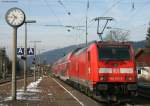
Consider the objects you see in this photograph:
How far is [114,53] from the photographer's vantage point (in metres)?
27.3

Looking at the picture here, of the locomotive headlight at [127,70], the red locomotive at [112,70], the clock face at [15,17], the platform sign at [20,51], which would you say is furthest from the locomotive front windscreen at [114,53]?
the platform sign at [20,51]

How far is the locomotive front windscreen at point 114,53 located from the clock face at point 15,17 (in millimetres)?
4576

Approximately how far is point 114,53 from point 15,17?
5.72 meters

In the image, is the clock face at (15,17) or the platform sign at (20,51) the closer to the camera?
the clock face at (15,17)

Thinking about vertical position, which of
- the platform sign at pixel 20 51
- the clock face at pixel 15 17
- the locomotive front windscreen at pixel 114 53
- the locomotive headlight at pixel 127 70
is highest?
the clock face at pixel 15 17

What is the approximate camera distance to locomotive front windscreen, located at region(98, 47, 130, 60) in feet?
89.2

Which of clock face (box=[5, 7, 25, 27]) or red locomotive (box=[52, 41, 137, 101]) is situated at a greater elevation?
clock face (box=[5, 7, 25, 27])

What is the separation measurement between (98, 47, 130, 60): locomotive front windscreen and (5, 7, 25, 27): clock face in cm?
458

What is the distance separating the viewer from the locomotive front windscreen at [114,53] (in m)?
27.2

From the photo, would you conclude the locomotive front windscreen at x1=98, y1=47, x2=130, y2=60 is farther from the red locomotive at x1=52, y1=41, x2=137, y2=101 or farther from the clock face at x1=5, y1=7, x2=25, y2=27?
the clock face at x1=5, y1=7, x2=25, y2=27

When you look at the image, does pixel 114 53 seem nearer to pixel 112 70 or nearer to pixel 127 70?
pixel 112 70

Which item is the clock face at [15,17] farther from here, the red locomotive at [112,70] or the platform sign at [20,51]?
the platform sign at [20,51]

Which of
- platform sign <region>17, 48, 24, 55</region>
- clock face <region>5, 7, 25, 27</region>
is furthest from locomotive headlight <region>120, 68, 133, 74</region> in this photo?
platform sign <region>17, 48, 24, 55</region>

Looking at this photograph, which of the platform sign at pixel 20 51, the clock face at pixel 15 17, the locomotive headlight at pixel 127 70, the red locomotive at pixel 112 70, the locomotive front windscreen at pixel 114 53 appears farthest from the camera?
the platform sign at pixel 20 51
